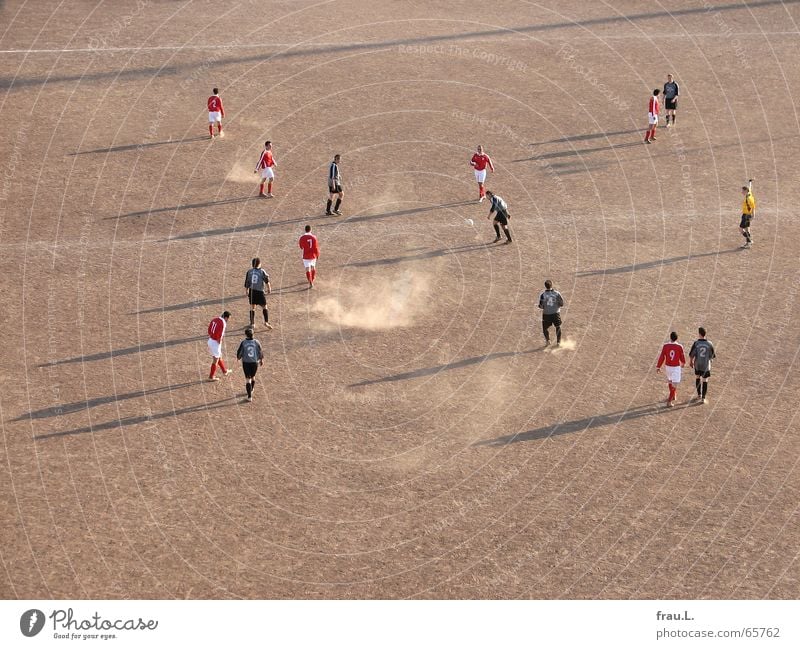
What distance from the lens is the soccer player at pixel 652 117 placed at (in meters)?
45.8

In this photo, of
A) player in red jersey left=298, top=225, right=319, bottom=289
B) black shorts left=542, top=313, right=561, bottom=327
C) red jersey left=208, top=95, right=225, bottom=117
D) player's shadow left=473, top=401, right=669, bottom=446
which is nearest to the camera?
player's shadow left=473, top=401, right=669, bottom=446

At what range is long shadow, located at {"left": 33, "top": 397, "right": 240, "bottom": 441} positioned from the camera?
29125 mm

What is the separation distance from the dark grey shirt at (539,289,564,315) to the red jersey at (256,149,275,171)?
1391 cm

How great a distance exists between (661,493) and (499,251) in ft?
45.6

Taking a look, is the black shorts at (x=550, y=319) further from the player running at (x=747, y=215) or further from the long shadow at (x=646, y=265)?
the player running at (x=747, y=215)

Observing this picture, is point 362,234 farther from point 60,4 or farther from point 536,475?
point 60,4

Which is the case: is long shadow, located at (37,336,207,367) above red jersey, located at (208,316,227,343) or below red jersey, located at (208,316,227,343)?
below

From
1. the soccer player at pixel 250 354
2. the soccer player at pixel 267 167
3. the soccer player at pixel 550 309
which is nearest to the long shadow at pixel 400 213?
the soccer player at pixel 267 167

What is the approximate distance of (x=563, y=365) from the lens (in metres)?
32.5

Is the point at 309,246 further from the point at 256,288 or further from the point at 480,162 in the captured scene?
the point at 480,162

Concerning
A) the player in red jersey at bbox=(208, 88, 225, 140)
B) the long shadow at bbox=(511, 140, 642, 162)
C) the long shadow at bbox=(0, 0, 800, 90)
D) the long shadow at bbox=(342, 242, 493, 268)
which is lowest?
the long shadow at bbox=(342, 242, 493, 268)

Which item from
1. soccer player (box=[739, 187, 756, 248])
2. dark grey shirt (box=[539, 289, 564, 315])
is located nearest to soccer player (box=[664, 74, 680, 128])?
soccer player (box=[739, 187, 756, 248])

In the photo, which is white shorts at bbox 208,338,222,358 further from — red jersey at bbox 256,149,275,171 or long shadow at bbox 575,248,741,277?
long shadow at bbox 575,248,741,277

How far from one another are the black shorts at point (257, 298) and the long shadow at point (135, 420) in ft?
13.1
